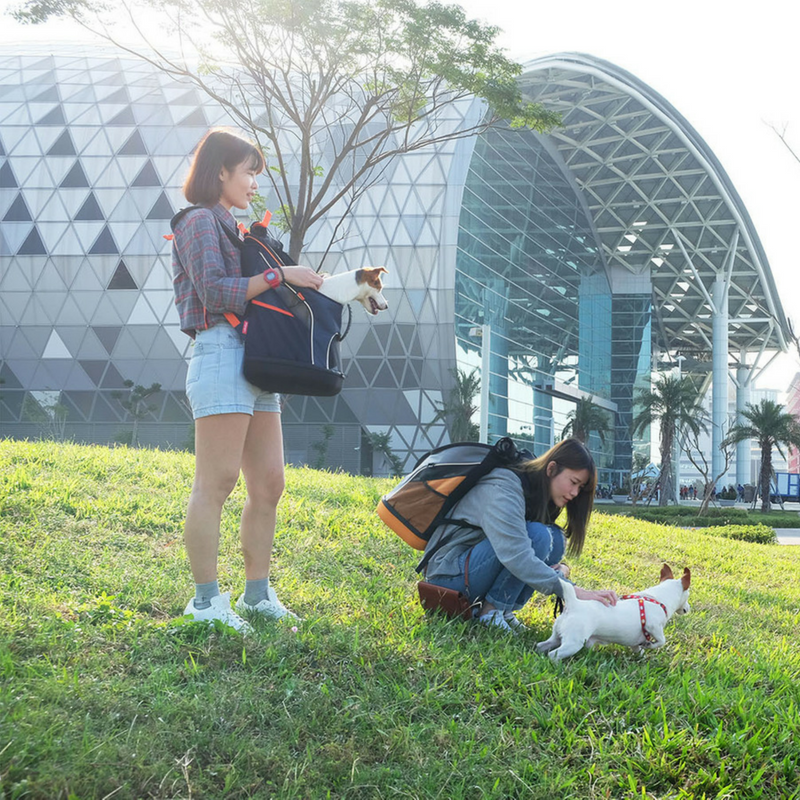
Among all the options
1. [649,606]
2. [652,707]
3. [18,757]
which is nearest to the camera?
[18,757]

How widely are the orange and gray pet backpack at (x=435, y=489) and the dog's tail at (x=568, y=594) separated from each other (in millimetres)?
625

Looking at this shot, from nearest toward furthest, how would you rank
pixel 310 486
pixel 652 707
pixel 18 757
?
pixel 18 757 → pixel 652 707 → pixel 310 486

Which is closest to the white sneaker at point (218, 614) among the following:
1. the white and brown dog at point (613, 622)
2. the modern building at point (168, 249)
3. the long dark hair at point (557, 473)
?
the white and brown dog at point (613, 622)

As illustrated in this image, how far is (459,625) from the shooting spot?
3814mm

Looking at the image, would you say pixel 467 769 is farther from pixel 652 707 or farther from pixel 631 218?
pixel 631 218

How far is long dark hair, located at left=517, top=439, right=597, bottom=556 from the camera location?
390 centimetres

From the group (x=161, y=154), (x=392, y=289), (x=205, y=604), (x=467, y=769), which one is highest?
(x=161, y=154)

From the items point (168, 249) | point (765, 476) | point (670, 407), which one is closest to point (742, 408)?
point (765, 476)

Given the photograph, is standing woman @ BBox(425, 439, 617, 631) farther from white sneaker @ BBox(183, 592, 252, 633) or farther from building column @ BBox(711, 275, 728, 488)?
building column @ BBox(711, 275, 728, 488)

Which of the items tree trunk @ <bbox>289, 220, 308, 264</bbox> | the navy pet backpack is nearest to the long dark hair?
the navy pet backpack

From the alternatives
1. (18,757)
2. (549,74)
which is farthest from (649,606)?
(549,74)

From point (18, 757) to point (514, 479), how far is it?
2.39 metres

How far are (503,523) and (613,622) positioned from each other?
650mm

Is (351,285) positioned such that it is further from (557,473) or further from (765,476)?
(765,476)
